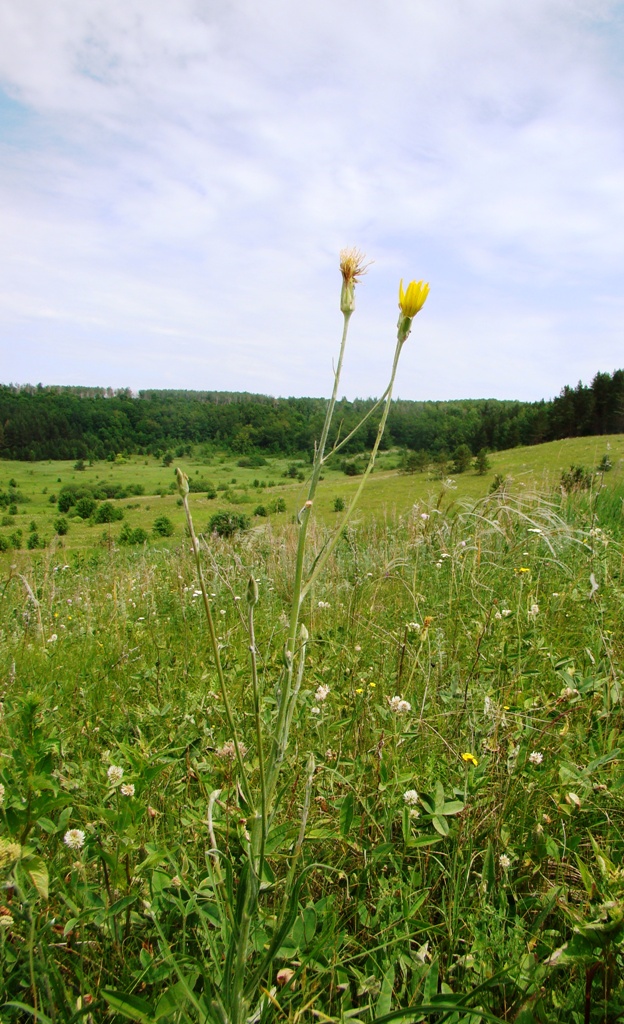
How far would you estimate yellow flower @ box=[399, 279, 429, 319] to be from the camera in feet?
3.10

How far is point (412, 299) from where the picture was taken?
95 cm

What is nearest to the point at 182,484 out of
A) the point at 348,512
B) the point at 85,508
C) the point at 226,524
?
the point at 348,512

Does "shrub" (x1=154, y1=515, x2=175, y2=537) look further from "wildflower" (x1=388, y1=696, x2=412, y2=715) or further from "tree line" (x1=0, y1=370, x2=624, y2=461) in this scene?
"wildflower" (x1=388, y1=696, x2=412, y2=715)

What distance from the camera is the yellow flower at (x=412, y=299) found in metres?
0.95

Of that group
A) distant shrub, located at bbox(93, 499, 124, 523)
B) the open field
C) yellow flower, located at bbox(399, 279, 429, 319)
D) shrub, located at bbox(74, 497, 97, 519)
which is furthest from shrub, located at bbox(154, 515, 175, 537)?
shrub, located at bbox(74, 497, 97, 519)

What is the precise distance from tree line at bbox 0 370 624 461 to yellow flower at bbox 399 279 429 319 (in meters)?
0.42

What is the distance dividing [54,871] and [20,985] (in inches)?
9.4

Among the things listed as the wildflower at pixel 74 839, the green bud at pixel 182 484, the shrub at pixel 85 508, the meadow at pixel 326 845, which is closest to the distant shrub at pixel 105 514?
the shrub at pixel 85 508

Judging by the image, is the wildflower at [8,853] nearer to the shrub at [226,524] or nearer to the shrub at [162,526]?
the shrub at [226,524]

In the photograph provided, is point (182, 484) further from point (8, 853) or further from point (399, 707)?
point (399, 707)

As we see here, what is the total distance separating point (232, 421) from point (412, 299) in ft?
278

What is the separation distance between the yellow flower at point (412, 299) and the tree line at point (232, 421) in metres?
0.42

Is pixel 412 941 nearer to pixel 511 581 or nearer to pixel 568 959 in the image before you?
pixel 568 959

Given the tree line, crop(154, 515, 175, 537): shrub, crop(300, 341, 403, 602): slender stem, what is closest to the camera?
crop(300, 341, 403, 602): slender stem
